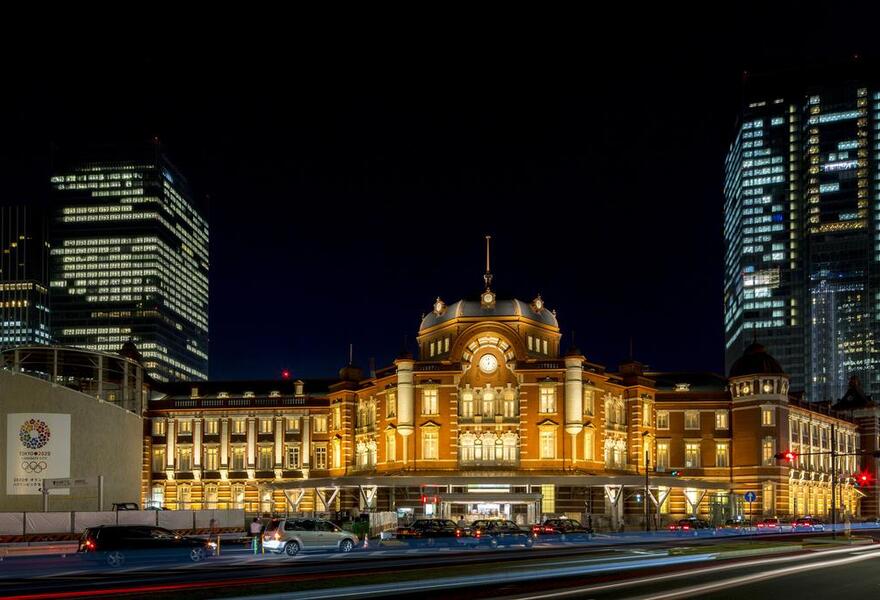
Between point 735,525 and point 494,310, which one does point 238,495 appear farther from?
point 735,525

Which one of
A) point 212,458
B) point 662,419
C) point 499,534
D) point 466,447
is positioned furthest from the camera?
point 212,458

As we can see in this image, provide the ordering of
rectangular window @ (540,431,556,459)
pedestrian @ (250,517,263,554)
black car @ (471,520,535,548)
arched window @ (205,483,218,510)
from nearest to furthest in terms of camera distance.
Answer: pedestrian @ (250,517,263,554) → black car @ (471,520,535,548) → rectangular window @ (540,431,556,459) → arched window @ (205,483,218,510)

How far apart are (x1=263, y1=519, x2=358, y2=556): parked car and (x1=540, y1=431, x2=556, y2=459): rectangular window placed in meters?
37.4

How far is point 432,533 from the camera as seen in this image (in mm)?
69562

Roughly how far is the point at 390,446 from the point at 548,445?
1465 cm

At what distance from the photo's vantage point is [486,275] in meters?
104

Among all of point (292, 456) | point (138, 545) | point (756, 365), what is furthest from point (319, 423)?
point (138, 545)

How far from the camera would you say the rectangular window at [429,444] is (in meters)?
97.5

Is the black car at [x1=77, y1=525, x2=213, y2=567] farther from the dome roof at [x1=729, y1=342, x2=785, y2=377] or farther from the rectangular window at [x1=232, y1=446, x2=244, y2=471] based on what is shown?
the dome roof at [x1=729, y1=342, x2=785, y2=377]

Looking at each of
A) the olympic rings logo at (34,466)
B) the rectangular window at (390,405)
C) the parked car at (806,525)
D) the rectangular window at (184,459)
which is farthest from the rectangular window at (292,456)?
the parked car at (806,525)

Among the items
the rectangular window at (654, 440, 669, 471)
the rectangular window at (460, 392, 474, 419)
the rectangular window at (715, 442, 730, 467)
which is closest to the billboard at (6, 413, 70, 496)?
the rectangular window at (460, 392, 474, 419)

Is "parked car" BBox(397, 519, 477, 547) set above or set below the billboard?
below

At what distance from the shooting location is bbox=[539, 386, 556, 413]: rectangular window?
3807 inches

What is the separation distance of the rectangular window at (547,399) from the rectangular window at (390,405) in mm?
13282
